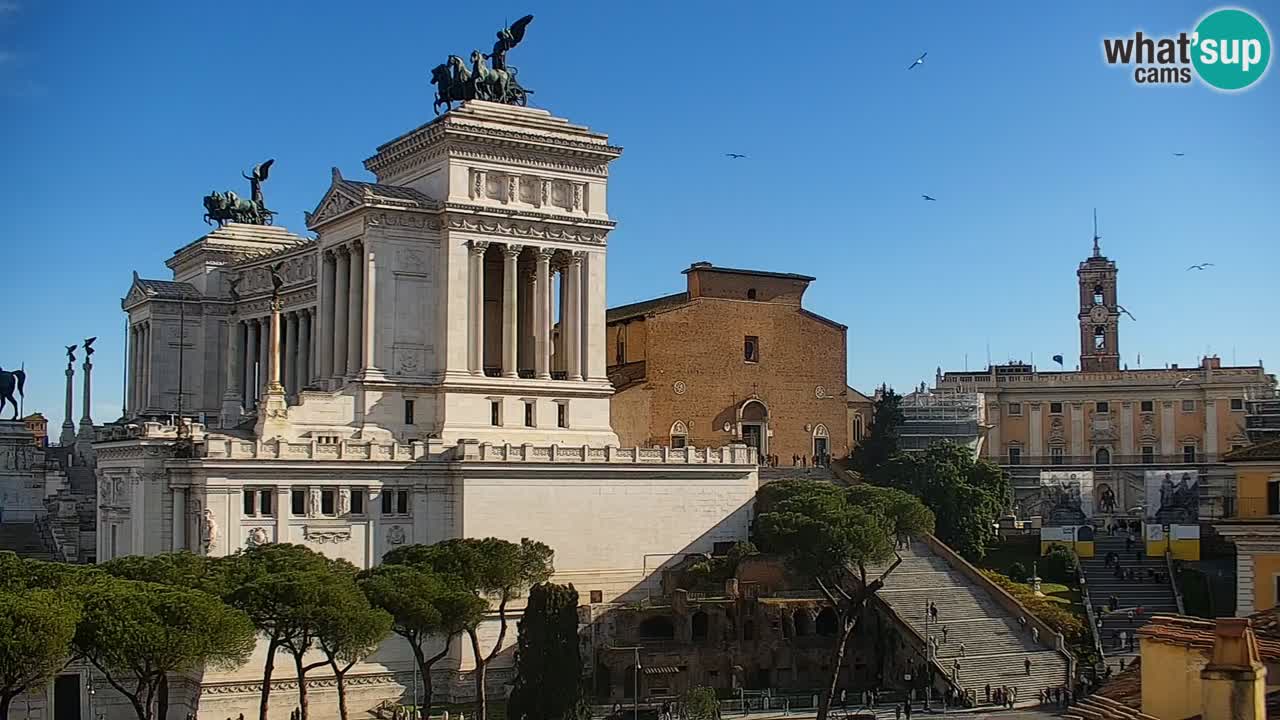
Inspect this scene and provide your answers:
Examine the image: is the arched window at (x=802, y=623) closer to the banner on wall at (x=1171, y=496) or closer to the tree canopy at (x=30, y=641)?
the tree canopy at (x=30, y=641)

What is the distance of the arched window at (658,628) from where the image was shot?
225 feet

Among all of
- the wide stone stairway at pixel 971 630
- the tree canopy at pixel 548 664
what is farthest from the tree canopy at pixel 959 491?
the tree canopy at pixel 548 664

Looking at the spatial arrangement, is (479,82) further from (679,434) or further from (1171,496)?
(1171,496)

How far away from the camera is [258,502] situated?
6319 cm

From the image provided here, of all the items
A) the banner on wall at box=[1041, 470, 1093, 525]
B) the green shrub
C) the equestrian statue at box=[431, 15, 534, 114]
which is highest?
the equestrian statue at box=[431, 15, 534, 114]

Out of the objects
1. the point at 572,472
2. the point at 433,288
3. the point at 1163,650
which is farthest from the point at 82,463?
the point at 1163,650

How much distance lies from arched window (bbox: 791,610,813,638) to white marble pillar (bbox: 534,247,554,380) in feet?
56.9

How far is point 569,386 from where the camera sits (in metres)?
A: 77.0

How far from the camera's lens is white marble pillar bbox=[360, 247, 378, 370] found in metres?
73.1

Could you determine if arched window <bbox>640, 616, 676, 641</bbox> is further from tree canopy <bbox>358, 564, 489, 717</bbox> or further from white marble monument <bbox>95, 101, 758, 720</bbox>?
tree canopy <bbox>358, 564, 489, 717</bbox>

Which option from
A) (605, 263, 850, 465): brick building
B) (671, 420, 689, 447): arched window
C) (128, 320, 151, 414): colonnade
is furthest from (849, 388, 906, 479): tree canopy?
(128, 320, 151, 414): colonnade

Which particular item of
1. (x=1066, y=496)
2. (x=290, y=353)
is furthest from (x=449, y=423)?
(x=1066, y=496)

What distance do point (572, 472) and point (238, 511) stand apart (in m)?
15.5

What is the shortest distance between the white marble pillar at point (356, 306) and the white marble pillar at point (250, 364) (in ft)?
79.9
